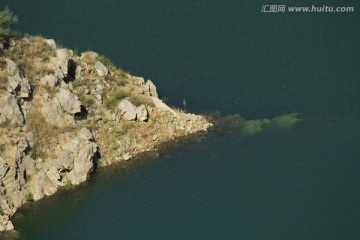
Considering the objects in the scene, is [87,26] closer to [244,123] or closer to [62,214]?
[244,123]

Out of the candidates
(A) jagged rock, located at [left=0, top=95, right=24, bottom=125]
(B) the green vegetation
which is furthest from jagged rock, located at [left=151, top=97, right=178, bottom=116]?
(B) the green vegetation

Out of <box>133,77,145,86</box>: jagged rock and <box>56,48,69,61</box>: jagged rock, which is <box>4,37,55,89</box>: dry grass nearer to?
<box>56,48,69,61</box>: jagged rock

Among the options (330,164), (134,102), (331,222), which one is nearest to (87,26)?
(134,102)

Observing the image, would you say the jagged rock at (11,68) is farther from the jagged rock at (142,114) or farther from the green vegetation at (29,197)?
the jagged rock at (142,114)

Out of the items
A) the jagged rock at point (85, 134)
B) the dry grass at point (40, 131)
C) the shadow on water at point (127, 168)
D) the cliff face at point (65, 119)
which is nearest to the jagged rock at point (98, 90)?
the cliff face at point (65, 119)

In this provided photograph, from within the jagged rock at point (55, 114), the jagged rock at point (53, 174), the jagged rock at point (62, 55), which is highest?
the jagged rock at point (62, 55)

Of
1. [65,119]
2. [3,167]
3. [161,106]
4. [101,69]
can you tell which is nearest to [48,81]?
[65,119]
